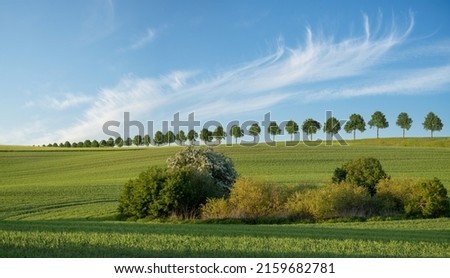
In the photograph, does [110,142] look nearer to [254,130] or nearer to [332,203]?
[254,130]

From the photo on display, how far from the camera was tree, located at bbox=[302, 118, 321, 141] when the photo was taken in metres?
97.8

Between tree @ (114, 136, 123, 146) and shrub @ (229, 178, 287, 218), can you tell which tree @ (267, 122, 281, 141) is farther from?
shrub @ (229, 178, 287, 218)

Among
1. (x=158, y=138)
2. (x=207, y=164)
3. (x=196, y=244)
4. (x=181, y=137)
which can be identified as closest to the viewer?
(x=196, y=244)

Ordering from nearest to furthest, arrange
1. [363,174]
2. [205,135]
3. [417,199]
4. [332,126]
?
[417,199], [363,174], [332,126], [205,135]

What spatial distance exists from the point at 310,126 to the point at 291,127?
5.29 meters

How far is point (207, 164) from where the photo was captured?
35406mm

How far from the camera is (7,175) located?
213 feet

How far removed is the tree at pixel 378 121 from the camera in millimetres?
101644

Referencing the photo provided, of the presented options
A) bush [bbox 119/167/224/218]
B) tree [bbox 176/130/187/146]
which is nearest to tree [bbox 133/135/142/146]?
tree [bbox 176/130/187/146]

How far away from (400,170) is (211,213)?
108 ft

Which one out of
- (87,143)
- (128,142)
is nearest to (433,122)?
(128,142)

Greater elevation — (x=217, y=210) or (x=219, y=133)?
(x=219, y=133)

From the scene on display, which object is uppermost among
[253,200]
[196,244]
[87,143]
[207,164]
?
[87,143]
